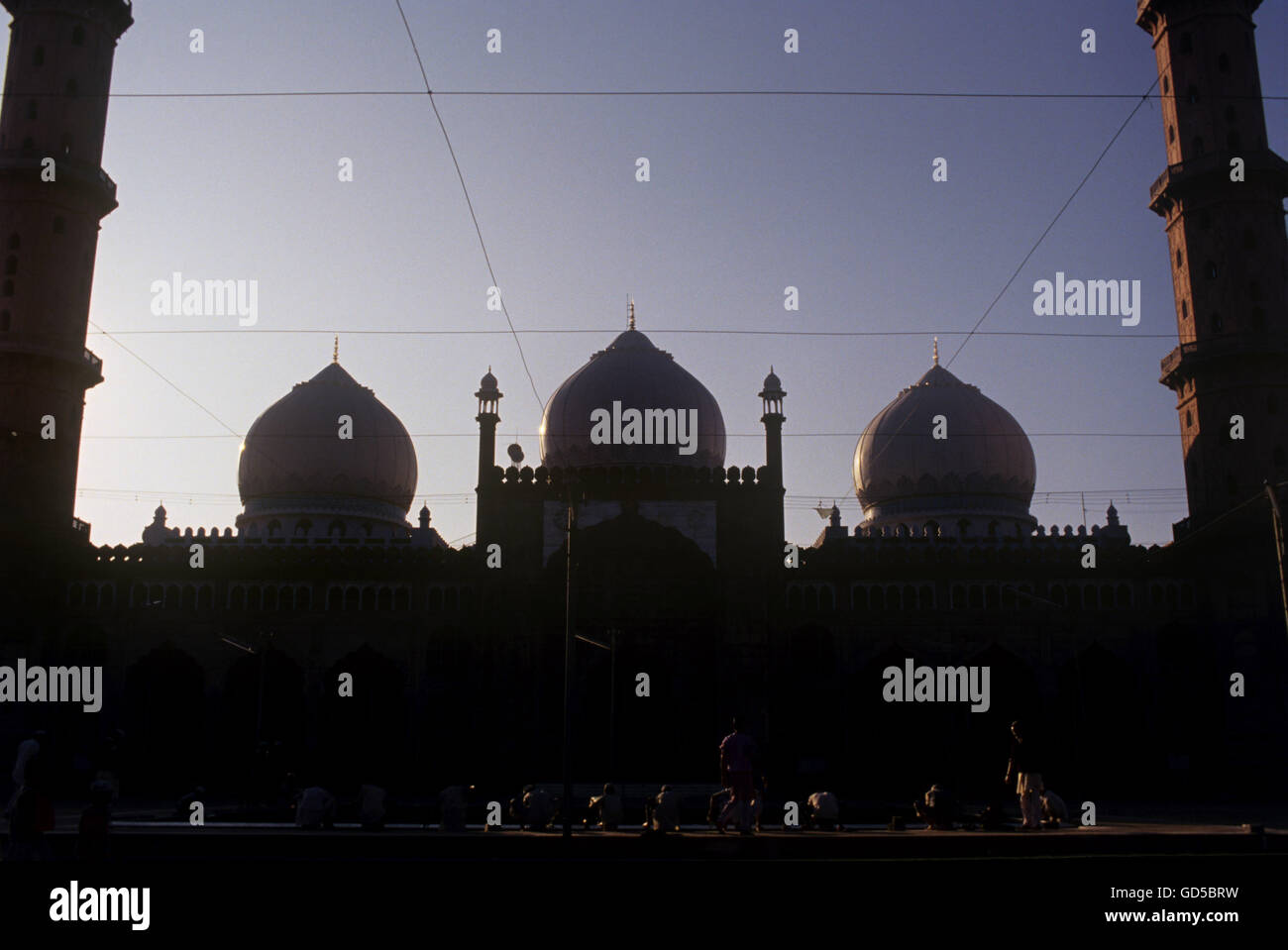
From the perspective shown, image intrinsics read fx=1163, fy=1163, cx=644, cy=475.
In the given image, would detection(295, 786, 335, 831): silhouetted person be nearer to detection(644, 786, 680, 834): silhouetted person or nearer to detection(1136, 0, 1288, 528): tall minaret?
detection(644, 786, 680, 834): silhouetted person

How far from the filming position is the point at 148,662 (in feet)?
106

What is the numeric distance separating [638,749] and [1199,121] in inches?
908

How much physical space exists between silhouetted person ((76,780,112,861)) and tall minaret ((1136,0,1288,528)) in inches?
1142

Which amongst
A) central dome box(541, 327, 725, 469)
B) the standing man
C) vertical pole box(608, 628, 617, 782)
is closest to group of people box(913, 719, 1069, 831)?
the standing man

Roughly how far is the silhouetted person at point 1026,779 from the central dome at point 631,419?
21.0 meters

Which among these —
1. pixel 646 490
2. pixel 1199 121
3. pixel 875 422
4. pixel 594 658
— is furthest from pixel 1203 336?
pixel 594 658

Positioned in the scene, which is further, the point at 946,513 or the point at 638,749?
the point at 946,513

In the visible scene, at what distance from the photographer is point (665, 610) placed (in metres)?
32.0

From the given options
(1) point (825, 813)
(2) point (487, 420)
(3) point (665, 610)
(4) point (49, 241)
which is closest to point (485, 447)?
(2) point (487, 420)

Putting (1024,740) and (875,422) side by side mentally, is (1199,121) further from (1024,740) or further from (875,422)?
(1024,740)

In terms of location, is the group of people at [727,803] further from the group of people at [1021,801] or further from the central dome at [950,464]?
the central dome at [950,464]

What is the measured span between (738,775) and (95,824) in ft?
22.3

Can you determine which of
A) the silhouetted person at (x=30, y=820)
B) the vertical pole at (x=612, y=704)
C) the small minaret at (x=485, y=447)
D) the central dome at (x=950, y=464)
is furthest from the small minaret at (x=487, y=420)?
the silhouetted person at (x=30, y=820)

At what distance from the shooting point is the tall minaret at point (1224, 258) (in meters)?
30.8
